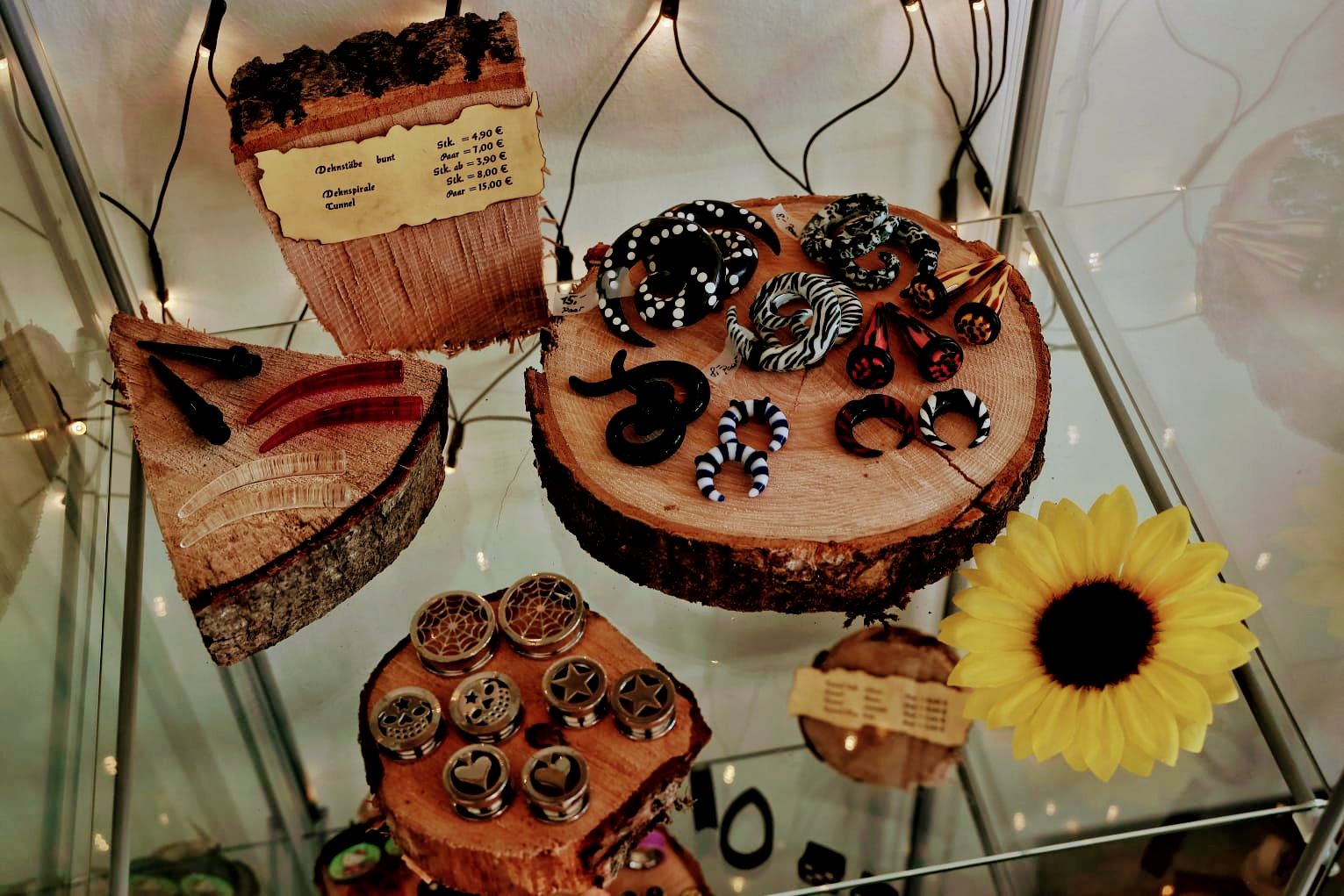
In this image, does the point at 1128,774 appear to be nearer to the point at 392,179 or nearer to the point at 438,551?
the point at 438,551

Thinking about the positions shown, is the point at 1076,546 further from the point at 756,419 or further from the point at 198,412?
the point at 198,412

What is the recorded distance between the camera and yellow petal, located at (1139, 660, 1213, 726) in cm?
95

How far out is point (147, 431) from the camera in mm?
1102

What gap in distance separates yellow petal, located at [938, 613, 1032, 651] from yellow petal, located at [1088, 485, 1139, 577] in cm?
10

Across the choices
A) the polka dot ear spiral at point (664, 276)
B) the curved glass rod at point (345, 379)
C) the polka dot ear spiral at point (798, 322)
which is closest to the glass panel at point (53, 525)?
the curved glass rod at point (345, 379)

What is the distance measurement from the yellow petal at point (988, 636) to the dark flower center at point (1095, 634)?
0.02m

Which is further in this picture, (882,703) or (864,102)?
(864,102)

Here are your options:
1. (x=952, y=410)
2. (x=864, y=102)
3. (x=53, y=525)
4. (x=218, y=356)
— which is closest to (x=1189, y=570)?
(x=952, y=410)

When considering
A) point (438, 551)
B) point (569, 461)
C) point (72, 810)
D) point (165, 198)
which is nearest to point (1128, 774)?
point (569, 461)

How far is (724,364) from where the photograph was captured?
1167 mm

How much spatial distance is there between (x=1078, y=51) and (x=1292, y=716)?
31.1 inches

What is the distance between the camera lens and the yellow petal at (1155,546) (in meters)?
0.99

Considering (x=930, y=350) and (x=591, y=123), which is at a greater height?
(x=591, y=123)

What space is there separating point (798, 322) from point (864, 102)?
42 cm
